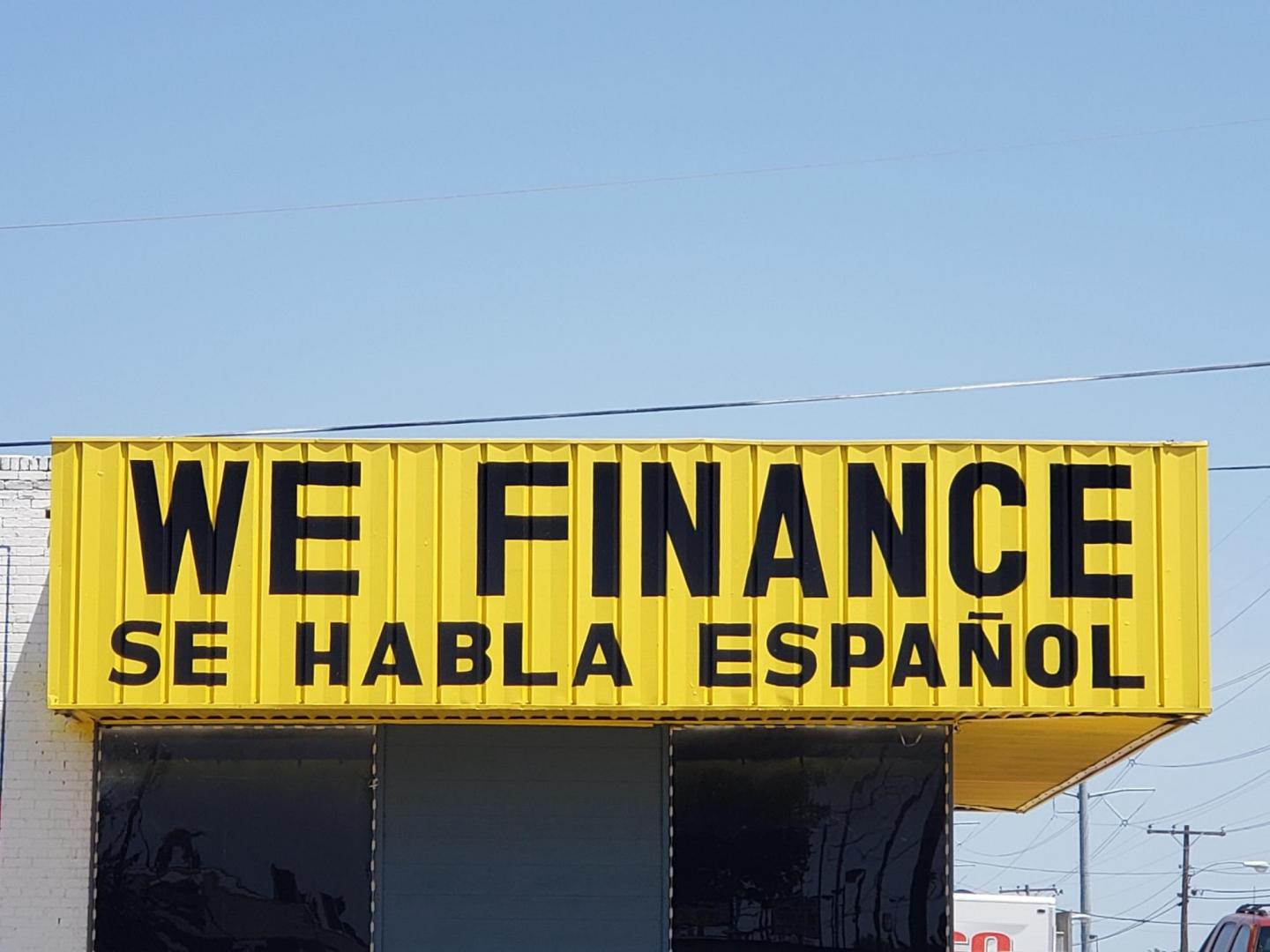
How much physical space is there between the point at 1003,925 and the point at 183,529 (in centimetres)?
2218

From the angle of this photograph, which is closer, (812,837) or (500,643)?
(500,643)

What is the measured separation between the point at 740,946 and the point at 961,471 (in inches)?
167

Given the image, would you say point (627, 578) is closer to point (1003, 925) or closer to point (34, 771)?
point (34, 771)

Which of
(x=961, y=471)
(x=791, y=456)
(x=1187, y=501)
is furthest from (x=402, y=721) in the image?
(x=1187, y=501)

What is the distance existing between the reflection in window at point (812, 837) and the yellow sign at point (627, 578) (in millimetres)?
1294

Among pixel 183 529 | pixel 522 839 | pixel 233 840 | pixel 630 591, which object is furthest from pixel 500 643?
pixel 233 840

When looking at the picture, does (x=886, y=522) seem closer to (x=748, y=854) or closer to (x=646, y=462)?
(x=646, y=462)

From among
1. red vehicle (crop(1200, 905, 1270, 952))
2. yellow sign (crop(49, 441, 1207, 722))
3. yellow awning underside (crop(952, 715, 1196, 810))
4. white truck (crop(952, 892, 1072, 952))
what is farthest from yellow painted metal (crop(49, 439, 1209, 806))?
white truck (crop(952, 892, 1072, 952))

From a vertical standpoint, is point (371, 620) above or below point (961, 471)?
below

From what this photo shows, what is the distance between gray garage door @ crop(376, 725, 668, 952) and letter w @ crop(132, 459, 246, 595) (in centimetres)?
222

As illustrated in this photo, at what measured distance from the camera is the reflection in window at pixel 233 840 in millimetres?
16172

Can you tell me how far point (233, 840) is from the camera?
16281 mm

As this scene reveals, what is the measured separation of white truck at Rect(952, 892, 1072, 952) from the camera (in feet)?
110

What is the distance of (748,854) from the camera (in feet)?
54.1
